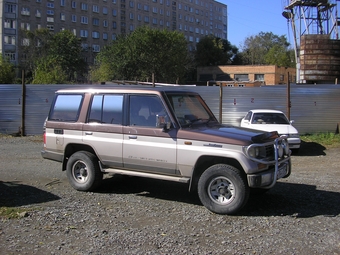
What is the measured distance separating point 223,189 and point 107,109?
8.58ft

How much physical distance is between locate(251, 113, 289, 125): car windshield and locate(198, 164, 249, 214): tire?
777 centimetres

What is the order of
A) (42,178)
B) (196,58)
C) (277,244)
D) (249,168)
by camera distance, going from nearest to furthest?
1. (277,244)
2. (249,168)
3. (42,178)
4. (196,58)

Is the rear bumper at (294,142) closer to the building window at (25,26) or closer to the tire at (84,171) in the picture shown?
the tire at (84,171)

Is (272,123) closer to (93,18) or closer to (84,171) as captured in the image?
(84,171)

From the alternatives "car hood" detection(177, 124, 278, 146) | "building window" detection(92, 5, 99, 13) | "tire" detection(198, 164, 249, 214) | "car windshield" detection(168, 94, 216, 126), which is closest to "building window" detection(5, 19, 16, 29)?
"building window" detection(92, 5, 99, 13)

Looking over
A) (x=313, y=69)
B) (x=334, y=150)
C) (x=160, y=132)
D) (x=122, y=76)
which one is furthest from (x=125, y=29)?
(x=160, y=132)

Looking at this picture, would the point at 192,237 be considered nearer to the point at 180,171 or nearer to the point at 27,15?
the point at 180,171

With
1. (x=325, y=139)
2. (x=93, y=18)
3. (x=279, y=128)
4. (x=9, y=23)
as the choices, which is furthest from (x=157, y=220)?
(x=93, y=18)

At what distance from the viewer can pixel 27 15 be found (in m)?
70.4

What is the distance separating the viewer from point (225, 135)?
609 centimetres

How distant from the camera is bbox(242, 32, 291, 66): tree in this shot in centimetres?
7800

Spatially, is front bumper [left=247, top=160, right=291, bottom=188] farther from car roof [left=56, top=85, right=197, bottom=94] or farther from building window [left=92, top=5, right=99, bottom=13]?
building window [left=92, top=5, right=99, bottom=13]

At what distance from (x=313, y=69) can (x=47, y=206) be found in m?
24.9

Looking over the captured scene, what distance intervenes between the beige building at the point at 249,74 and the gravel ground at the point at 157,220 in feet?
168
